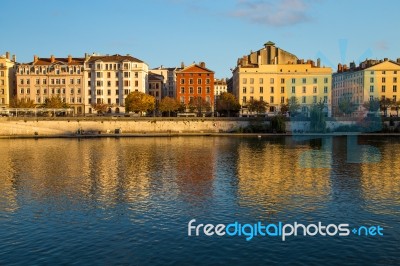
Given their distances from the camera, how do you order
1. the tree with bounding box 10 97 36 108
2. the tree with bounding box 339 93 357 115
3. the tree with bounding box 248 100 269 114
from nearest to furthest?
1. the tree with bounding box 248 100 269 114
2. the tree with bounding box 10 97 36 108
3. the tree with bounding box 339 93 357 115

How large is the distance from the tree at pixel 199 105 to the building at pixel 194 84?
565 centimetres

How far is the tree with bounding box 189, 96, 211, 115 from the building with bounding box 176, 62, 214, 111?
5650 millimetres

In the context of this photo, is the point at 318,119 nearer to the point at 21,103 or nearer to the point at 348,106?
the point at 348,106

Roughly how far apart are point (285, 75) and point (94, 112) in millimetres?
51498

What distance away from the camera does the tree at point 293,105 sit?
342 ft

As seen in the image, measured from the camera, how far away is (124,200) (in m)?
31.2

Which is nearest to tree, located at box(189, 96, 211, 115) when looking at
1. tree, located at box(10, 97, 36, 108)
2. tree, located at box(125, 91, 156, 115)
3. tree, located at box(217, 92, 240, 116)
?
tree, located at box(217, 92, 240, 116)

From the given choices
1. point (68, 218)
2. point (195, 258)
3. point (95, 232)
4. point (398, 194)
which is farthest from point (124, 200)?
point (398, 194)

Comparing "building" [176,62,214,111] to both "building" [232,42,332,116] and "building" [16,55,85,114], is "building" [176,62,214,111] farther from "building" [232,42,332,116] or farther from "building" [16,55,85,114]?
"building" [16,55,85,114]

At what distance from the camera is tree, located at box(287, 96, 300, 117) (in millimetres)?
104113

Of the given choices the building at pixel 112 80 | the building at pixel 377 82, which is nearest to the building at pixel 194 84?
the building at pixel 112 80

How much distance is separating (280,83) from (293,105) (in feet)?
36.1

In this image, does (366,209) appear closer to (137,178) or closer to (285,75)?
(137,178)

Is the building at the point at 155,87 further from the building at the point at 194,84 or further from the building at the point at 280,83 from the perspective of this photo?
the building at the point at 280,83
